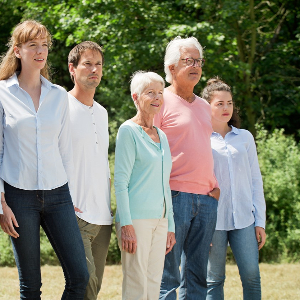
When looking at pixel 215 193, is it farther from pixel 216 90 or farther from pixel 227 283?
pixel 227 283

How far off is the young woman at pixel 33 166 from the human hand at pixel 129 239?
12.4 inches

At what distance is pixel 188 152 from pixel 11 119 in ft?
4.27

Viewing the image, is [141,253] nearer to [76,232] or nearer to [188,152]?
[76,232]

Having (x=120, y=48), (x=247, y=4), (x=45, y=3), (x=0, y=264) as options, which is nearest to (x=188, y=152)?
(x=0, y=264)

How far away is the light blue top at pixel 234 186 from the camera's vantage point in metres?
4.09

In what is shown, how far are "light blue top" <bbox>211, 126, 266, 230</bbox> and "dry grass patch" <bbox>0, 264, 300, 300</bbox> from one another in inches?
76.7

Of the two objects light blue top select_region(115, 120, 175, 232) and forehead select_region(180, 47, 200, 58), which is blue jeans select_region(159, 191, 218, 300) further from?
forehead select_region(180, 47, 200, 58)

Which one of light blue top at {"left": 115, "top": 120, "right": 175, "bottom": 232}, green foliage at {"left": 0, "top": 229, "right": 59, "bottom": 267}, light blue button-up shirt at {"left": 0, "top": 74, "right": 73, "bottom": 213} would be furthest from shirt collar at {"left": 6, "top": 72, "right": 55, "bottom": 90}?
green foliage at {"left": 0, "top": 229, "right": 59, "bottom": 267}

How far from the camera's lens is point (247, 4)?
11.0 meters

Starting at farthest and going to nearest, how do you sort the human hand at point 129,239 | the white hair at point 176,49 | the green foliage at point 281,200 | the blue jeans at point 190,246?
the green foliage at point 281,200
the white hair at point 176,49
the blue jeans at point 190,246
the human hand at point 129,239

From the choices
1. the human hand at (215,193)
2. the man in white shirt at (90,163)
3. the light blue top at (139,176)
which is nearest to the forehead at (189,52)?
the man in white shirt at (90,163)

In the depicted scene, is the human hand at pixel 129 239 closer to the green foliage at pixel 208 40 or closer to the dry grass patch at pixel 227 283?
the dry grass patch at pixel 227 283

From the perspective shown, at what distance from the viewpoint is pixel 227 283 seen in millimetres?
6711

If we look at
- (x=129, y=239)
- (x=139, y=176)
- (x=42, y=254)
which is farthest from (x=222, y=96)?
(x=42, y=254)
